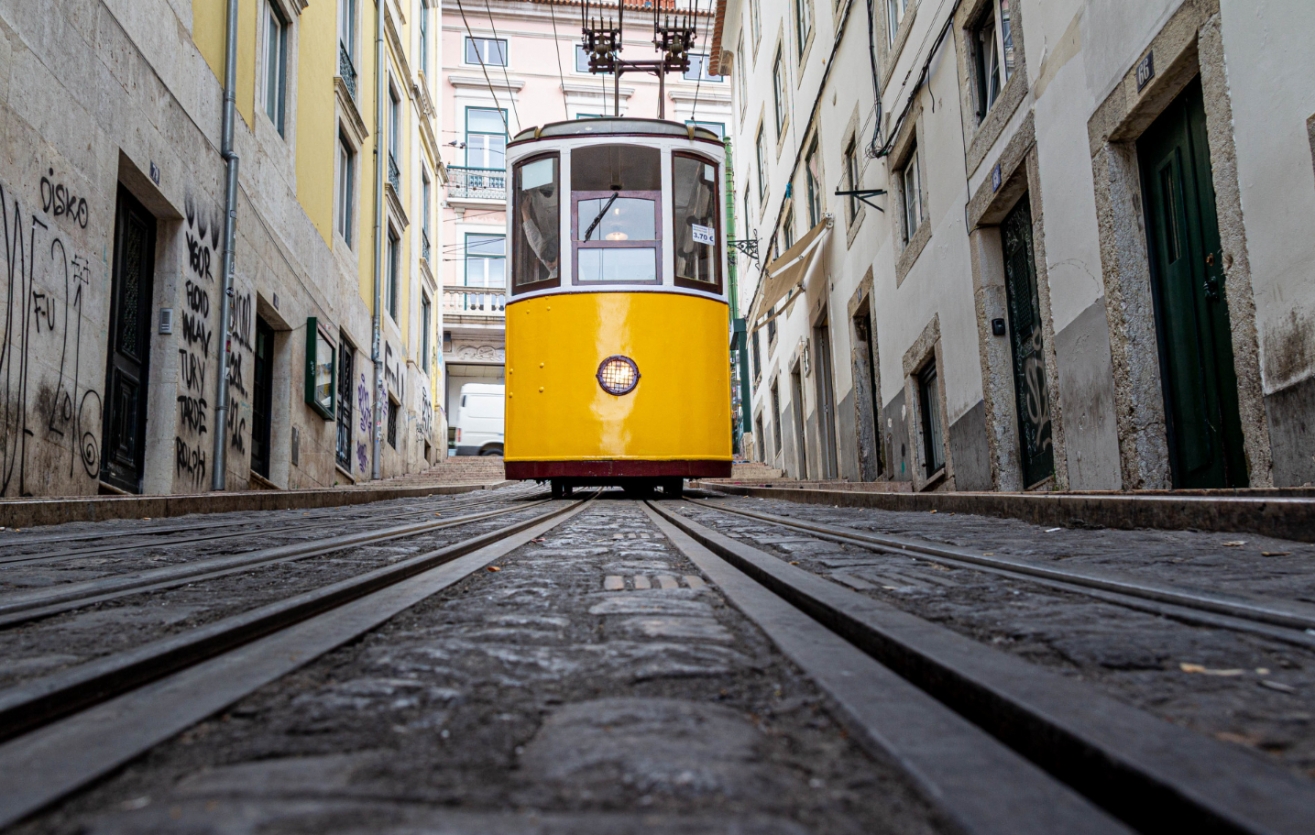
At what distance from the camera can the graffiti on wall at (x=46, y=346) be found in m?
5.30

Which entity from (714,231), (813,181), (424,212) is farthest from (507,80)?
(714,231)

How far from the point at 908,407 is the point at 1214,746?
933 cm

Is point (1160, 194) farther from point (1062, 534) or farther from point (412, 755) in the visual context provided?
point (412, 755)

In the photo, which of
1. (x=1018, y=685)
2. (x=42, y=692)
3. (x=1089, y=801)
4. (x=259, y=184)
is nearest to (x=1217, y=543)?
(x=1018, y=685)

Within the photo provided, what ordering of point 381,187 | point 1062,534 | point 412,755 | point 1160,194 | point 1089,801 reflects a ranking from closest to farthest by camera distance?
point 1089,801
point 412,755
point 1062,534
point 1160,194
point 381,187

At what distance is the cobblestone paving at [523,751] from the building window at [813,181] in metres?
13.3

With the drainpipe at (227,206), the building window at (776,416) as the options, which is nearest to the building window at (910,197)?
the drainpipe at (227,206)

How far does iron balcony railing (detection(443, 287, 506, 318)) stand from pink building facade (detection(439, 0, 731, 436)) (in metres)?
0.08

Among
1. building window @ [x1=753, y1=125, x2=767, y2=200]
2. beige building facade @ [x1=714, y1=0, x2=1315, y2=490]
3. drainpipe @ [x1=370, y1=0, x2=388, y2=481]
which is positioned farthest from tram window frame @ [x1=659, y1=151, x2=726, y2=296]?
building window @ [x1=753, y1=125, x2=767, y2=200]

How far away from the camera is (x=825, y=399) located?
47.8 feet

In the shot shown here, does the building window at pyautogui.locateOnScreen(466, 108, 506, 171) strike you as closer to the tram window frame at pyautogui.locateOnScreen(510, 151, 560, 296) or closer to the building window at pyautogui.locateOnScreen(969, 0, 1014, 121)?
the tram window frame at pyautogui.locateOnScreen(510, 151, 560, 296)

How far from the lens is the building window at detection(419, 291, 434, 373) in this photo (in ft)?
70.6

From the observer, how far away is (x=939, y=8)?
8.26 metres

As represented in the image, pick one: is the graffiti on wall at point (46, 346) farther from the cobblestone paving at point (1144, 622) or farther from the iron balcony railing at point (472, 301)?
the iron balcony railing at point (472, 301)
